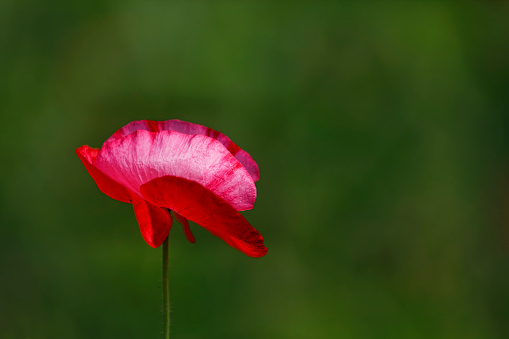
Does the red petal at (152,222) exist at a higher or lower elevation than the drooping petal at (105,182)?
lower

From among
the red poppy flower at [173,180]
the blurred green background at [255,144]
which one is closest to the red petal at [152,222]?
the red poppy flower at [173,180]

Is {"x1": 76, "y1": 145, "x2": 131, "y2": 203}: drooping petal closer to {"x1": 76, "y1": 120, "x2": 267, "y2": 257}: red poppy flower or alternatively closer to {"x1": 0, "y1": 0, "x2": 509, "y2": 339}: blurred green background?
{"x1": 76, "y1": 120, "x2": 267, "y2": 257}: red poppy flower

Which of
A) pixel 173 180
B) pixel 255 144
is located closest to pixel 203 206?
pixel 173 180

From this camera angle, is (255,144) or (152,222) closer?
(152,222)

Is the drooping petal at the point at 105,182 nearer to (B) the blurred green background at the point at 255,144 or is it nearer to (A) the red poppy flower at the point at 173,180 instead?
(A) the red poppy flower at the point at 173,180

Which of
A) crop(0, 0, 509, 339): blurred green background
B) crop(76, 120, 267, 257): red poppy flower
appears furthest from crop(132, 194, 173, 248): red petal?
crop(0, 0, 509, 339): blurred green background

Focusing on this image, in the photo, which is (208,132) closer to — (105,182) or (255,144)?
(105,182)

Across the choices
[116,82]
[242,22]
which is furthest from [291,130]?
[116,82]
